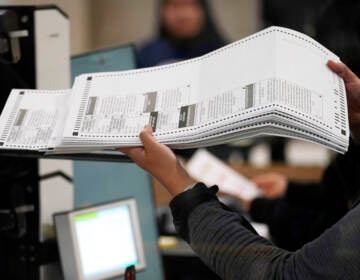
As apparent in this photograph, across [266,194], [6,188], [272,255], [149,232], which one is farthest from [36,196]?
[266,194]

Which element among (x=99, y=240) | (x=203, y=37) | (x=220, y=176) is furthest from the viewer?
(x=203, y=37)

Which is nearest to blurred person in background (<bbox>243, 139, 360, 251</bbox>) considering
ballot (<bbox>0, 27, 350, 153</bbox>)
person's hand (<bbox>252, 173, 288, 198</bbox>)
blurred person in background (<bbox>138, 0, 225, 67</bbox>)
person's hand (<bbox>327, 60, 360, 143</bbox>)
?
person's hand (<bbox>252, 173, 288, 198</bbox>)

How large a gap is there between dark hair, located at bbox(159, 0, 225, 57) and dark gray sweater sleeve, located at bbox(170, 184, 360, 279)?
2.64 m

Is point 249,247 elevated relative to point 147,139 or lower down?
lower down

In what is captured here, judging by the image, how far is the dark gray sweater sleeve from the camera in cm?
60

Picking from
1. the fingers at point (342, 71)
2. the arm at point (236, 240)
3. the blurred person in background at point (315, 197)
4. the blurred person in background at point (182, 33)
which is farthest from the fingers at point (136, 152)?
the blurred person in background at point (182, 33)

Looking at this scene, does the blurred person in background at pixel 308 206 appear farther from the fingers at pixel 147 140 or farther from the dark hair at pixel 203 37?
the dark hair at pixel 203 37

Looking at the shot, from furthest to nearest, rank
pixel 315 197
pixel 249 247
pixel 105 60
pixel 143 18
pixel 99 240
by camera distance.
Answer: pixel 143 18 → pixel 315 197 → pixel 105 60 → pixel 99 240 → pixel 249 247

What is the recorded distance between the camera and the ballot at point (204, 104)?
0.68 meters

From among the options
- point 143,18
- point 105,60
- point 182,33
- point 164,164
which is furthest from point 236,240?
point 143,18

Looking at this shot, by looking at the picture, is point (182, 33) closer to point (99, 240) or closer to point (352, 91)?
point (99, 240)

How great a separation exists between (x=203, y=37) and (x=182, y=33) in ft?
0.57

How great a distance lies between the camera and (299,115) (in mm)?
659

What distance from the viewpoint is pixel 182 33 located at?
342cm
